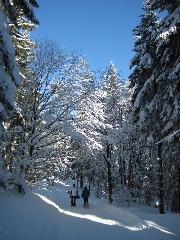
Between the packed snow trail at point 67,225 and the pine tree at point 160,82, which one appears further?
the pine tree at point 160,82

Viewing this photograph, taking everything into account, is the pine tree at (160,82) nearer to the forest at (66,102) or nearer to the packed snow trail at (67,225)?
the forest at (66,102)

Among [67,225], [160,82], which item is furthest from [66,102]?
[67,225]

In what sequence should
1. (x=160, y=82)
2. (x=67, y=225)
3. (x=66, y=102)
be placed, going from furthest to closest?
(x=66, y=102) < (x=160, y=82) < (x=67, y=225)

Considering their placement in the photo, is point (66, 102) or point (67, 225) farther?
point (66, 102)

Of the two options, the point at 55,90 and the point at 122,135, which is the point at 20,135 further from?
the point at 122,135

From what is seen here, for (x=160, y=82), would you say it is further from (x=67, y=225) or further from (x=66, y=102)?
(x=67, y=225)

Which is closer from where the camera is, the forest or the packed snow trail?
the packed snow trail

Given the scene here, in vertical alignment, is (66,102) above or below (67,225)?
above

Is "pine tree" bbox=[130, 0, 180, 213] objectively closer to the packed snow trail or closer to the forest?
the forest

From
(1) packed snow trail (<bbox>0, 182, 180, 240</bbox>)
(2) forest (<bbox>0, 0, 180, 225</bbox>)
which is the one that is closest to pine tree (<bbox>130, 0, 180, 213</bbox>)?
(2) forest (<bbox>0, 0, 180, 225</bbox>)

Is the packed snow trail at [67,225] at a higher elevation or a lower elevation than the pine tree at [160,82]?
lower

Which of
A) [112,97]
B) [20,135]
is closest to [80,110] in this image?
[20,135]

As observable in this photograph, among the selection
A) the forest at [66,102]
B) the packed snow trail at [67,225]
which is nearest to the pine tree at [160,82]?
the forest at [66,102]

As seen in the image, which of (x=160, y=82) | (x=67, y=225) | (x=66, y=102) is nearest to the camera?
(x=67, y=225)
